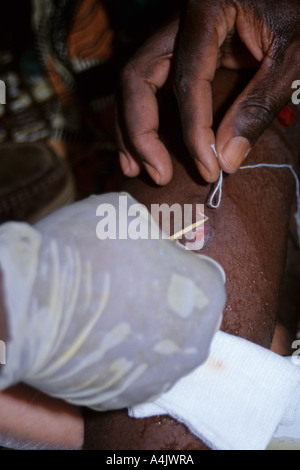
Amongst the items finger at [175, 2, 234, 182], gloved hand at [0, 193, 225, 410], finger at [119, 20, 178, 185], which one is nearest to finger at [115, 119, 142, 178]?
finger at [119, 20, 178, 185]

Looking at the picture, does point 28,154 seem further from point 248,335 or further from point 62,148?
point 248,335

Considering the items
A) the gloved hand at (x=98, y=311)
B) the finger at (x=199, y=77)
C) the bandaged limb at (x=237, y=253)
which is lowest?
the bandaged limb at (x=237, y=253)

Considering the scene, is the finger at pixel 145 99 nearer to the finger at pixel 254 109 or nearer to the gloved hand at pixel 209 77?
the gloved hand at pixel 209 77

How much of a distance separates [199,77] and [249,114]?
15cm

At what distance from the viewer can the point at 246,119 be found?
2.66 ft

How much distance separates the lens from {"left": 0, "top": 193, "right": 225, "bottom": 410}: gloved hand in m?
0.46

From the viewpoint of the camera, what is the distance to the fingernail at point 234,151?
0.81 meters

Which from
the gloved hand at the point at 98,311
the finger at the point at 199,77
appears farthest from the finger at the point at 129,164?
the gloved hand at the point at 98,311

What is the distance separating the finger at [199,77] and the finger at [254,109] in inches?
1.3

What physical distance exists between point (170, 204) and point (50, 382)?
500mm

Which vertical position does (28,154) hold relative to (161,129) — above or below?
below

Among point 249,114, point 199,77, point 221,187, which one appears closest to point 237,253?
point 221,187

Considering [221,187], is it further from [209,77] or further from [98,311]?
[98,311]

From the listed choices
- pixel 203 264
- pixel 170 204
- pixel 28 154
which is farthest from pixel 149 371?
pixel 28 154
